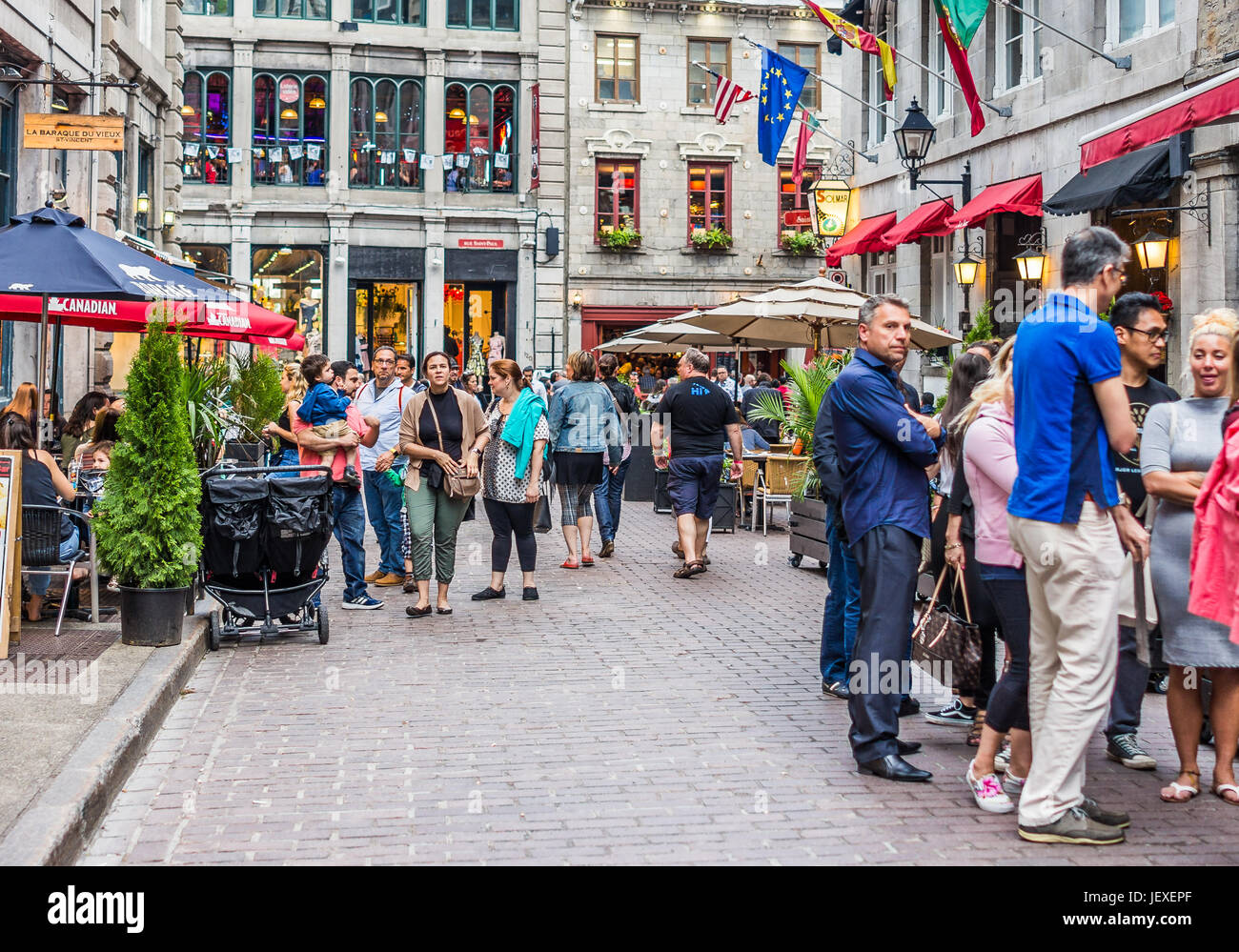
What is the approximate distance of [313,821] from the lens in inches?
209

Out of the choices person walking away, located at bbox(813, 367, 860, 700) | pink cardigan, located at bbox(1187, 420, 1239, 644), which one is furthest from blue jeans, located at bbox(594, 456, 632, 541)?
pink cardigan, located at bbox(1187, 420, 1239, 644)

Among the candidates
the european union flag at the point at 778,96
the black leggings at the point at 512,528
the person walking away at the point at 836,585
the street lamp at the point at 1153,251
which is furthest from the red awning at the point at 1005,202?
the person walking away at the point at 836,585

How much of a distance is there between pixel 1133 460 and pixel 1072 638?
1.77 metres

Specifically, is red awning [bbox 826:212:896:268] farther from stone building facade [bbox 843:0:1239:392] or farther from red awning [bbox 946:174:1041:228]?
red awning [bbox 946:174:1041:228]

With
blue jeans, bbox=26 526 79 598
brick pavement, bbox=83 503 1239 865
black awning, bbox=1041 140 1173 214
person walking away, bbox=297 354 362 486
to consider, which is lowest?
brick pavement, bbox=83 503 1239 865

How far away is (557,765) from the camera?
6.15 meters

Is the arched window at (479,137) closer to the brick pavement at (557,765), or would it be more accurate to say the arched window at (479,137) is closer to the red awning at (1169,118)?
the red awning at (1169,118)

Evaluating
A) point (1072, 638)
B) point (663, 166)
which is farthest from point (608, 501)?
point (663, 166)

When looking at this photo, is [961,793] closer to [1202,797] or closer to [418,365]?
[1202,797]

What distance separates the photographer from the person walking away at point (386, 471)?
11.6m

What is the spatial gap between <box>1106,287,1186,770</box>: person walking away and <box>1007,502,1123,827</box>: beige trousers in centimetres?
117

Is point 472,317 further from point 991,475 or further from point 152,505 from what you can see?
point 991,475

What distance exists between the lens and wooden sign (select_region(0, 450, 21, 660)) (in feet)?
25.8

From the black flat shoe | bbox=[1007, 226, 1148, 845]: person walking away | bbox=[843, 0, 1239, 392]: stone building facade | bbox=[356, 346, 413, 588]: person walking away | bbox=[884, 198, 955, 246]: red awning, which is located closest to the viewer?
bbox=[1007, 226, 1148, 845]: person walking away
